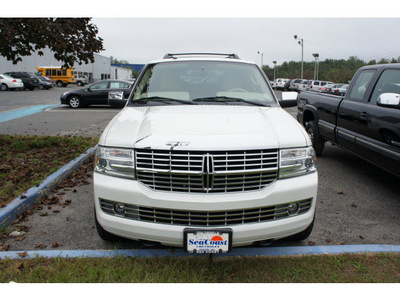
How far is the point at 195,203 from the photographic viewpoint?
2.61 meters

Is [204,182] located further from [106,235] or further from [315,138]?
[315,138]

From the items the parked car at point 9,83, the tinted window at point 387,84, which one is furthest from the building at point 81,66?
the tinted window at point 387,84

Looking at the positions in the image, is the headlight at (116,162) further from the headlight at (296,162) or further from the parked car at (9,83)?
the parked car at (9,83)

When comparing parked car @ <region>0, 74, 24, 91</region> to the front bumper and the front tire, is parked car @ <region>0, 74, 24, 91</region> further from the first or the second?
the front bumper

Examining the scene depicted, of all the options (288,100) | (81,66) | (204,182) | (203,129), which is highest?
(81,66)

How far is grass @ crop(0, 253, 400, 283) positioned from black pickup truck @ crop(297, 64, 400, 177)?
1.74 m

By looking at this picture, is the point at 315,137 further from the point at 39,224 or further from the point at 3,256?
the point at 3,256

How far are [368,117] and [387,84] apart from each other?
53 cm

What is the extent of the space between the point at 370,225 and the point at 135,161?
2858 mm

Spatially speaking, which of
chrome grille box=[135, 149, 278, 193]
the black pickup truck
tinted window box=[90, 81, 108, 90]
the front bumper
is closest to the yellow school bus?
tinted window box=[90, 81, 108, 90]

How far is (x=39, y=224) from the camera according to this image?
3855mm

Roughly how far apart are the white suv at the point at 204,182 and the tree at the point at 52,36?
4077 mm

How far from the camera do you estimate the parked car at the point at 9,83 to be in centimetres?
3212

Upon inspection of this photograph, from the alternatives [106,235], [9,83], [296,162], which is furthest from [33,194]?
[9,83]
